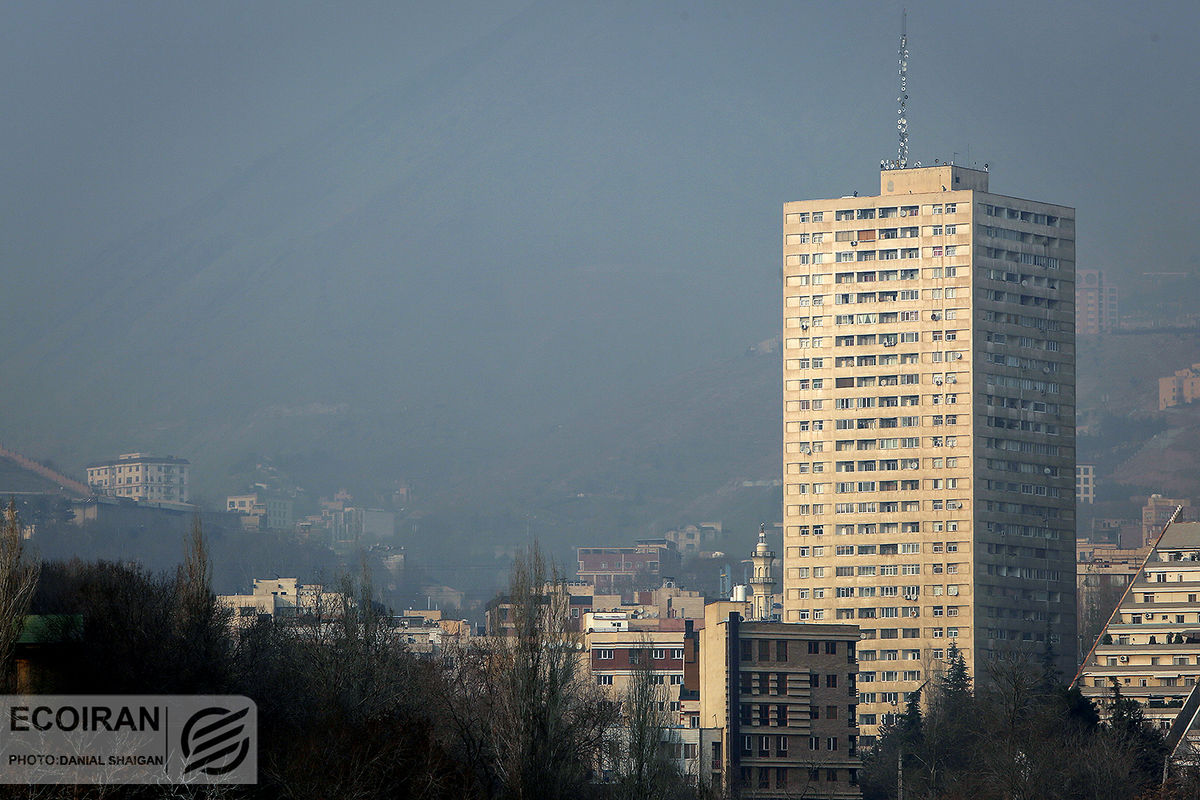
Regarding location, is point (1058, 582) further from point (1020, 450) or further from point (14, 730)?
point (14, 730)

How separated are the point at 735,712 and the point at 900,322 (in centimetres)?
5734

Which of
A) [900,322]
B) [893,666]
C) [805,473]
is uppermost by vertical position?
[900,322]

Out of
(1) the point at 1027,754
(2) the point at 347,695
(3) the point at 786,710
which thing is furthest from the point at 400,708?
(3) the point at 786,710

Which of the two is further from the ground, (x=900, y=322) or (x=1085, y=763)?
(x=900, y=322)

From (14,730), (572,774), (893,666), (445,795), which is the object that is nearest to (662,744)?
(572,774)

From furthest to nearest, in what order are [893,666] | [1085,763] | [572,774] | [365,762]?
[893,666]
[1085,763]
[572,774]
[365,762]

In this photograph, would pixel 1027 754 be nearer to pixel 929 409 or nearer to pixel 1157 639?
pixel 1157 639

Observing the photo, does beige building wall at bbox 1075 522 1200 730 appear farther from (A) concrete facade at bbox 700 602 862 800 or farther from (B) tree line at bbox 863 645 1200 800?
(A) concrete facade at bbox 700 602 862 800

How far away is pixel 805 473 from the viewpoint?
490 feet
